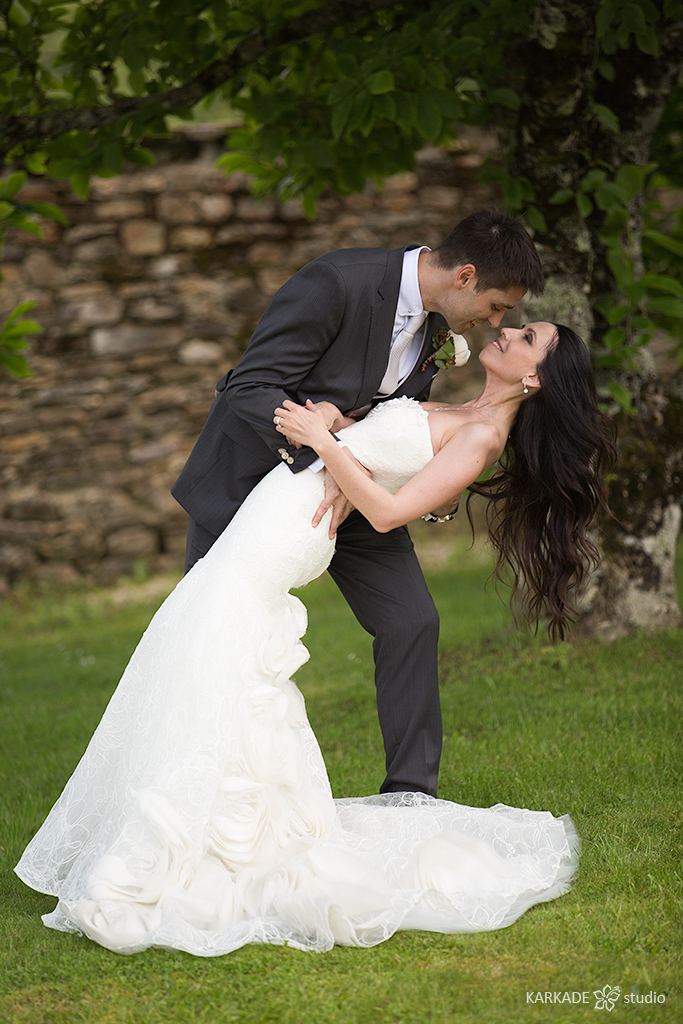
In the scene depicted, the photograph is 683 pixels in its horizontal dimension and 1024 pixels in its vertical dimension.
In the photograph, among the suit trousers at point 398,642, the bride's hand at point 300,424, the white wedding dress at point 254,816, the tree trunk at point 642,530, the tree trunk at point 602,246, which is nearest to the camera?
the white wedding dress at point 254,816

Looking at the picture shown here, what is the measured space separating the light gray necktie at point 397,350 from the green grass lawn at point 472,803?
1.58m

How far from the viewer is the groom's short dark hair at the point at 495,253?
2.97m

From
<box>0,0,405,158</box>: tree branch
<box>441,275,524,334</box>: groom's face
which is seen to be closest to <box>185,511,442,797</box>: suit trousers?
<box>441,275,524,334</box>: groom's face

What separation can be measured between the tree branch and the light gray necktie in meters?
2.12

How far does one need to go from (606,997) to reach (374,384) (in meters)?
1.90

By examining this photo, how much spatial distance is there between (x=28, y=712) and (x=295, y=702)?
120 inches

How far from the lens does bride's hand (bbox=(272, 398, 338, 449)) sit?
2879 millimetres

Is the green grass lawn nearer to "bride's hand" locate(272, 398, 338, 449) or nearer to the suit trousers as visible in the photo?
the suit trousers

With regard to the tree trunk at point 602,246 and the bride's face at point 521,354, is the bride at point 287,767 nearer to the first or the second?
the bride's face at point 521,354

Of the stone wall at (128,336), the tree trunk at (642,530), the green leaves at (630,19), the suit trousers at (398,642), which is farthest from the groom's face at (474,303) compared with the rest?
the stone wall at (128,336)

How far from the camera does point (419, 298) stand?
10.2 ft

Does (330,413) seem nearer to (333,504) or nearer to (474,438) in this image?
(333,504)

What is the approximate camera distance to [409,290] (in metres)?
3.10

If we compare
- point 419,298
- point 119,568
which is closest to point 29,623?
point 119,568
